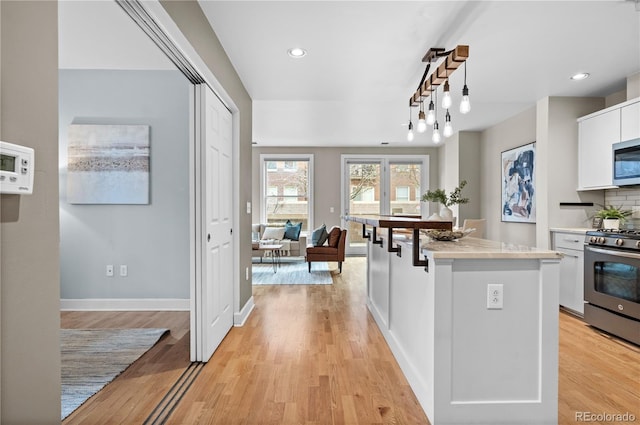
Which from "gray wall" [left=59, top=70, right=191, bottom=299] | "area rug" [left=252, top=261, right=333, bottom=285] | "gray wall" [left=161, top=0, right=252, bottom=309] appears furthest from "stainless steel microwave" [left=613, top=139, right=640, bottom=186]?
"gray wall" [left=59, top=70, right=191, bottom=299]

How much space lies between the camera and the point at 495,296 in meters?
1.66

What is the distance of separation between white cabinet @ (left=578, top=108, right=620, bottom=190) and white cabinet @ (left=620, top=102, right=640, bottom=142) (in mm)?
63

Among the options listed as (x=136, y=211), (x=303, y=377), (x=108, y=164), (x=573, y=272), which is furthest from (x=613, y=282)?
(x=108, y=164)

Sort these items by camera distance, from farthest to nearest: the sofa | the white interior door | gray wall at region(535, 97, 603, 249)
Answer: the sofa < gray wall at region(535, 97, 603, 249) < the white interior door

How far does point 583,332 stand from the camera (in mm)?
3021

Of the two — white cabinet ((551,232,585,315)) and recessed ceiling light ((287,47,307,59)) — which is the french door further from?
recessed ceiling light ((287,47,307,59))

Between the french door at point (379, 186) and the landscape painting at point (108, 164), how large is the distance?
4.98 metres

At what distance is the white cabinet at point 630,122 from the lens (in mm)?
3068

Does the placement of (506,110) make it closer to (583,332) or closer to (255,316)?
(583,332)

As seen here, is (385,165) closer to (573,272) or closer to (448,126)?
(573,272)

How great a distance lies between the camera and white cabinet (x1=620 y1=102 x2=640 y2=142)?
10.1ft

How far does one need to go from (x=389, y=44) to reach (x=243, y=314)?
283 cm

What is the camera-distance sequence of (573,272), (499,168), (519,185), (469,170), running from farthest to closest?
(469,170)
(499,168)
(519,185)
(573,272)

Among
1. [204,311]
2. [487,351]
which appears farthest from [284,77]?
[487,351]
